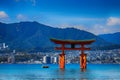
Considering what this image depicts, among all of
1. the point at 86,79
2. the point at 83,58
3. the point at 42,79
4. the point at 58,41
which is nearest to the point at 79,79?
the point at 86,79

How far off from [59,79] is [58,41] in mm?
27463

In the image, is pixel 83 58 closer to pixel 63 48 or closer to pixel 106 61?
pixel 63 48

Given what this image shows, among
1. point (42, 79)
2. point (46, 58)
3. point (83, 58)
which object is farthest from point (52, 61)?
point (42, 79)

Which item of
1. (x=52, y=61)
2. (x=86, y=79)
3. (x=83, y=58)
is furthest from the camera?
(x=52, y=61)

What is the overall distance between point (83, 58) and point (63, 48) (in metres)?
7.03

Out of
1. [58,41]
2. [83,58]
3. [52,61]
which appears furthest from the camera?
[52,61]

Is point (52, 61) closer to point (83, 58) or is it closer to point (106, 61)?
point (106, 61)

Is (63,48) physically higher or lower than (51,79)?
higher

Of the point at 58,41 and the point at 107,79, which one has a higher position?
the point at 58,41

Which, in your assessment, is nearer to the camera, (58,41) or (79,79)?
(79,79)

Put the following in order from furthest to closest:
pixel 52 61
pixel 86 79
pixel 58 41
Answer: pixel 52 61 → pixel 58 41 → pixel 86 79

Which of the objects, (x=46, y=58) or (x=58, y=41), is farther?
(x=46, y=58)

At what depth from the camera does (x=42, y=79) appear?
49.8 meters

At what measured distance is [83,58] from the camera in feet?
270
